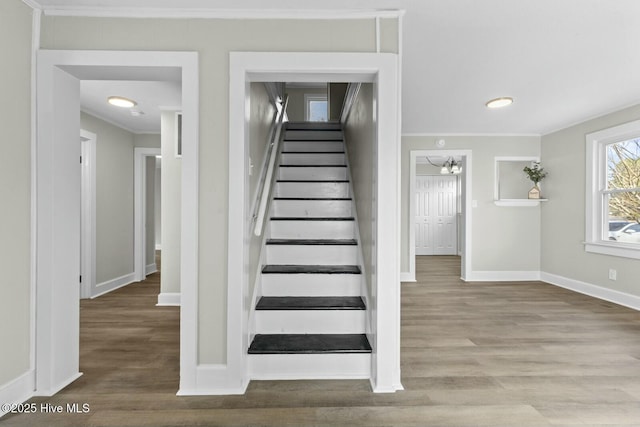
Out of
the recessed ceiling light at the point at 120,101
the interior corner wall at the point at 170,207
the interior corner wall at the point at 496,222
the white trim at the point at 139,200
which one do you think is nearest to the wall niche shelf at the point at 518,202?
the interior corner wall at the point at 496,222

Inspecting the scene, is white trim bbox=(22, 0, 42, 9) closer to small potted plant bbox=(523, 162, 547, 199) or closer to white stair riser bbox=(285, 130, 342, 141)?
white stair riser bbox=(285, 130, 342, 141)

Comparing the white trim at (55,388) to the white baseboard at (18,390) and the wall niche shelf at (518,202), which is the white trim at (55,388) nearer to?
the white baseboard at (18,390)

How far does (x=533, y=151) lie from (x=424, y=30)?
3.93 metres

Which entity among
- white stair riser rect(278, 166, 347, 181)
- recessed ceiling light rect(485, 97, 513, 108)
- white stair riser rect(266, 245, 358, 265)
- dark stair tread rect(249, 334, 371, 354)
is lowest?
dark stair tread rect(249, 334, 371, 354)

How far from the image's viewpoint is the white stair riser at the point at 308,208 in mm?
3355

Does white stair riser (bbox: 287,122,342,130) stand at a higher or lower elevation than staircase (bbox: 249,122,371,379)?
higher

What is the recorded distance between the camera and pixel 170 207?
3.82m

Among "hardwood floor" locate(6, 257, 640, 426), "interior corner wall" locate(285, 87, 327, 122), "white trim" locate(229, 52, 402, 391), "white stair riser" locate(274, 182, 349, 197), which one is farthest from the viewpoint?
"interior corner wall" locate(285, 87, 327, 122)

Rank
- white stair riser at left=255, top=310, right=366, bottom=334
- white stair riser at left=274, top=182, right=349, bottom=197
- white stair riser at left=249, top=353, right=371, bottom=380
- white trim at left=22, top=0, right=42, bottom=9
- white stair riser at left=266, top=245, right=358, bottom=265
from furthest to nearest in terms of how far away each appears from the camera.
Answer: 1. white stair riser at left=274, top=182, right=349, bottom=197
2. white stair riser at left=266, top=245, right=358, bottom=265
3. white stair riser at left=255, top=310, right=366, bottom=334
4. white stair riser at left=249, top=353, right=371, bottom=380
5. white trim at left=22, top=0, right=42, bottom=9

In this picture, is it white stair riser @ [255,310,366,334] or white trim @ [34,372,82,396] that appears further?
white stair riser @ [255,310,366,334]

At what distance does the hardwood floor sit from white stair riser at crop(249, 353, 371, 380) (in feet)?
0.20

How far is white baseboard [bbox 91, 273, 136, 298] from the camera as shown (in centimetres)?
424

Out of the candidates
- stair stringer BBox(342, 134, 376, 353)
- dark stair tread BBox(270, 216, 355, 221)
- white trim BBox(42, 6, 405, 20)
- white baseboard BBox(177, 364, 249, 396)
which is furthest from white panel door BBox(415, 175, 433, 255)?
white baseboard BBox(177, 364, 249, 396)

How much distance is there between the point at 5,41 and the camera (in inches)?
68.7
